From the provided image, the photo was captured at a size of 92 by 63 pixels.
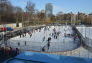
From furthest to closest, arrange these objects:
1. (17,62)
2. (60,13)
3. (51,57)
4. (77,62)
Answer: (60,13)
(51,57)
(77,62)
(17,62)

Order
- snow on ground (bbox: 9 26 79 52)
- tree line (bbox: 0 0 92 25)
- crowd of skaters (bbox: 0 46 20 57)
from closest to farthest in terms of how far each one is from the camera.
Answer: crowd of skaters (bbox: 0 46 20 57) → snow on ground (bbox: 9 26 79 52) → tree line (bbox: 0 0 92 25)

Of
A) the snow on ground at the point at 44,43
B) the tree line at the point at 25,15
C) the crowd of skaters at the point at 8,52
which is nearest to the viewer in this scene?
the crowd of skaters at the point at 8,52

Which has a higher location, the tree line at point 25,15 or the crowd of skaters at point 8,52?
the tree line at point 25,15

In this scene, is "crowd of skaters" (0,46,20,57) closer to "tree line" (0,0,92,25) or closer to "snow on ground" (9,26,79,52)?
"snow on ground" (9,26,79,52)

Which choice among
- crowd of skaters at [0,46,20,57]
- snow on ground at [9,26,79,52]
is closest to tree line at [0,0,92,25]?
snow on ground at [9,26,79,52]

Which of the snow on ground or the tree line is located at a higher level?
the tree line

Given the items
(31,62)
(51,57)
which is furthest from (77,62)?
(31,62)

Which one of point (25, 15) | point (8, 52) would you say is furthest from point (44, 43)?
point (25, 15)

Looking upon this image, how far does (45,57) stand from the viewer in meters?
5.36

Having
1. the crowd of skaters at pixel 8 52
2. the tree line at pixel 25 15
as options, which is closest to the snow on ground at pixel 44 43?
the crowd of skaters at pixel 8 52

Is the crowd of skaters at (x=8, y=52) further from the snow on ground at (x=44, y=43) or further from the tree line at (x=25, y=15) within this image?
the tree line at (x=25, y=15)

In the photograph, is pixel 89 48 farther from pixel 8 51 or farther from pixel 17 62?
pixel 17 62

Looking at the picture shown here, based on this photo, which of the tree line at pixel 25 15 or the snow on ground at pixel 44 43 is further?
the tree line at pixel 25 15

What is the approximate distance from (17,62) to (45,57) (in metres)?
1.16
